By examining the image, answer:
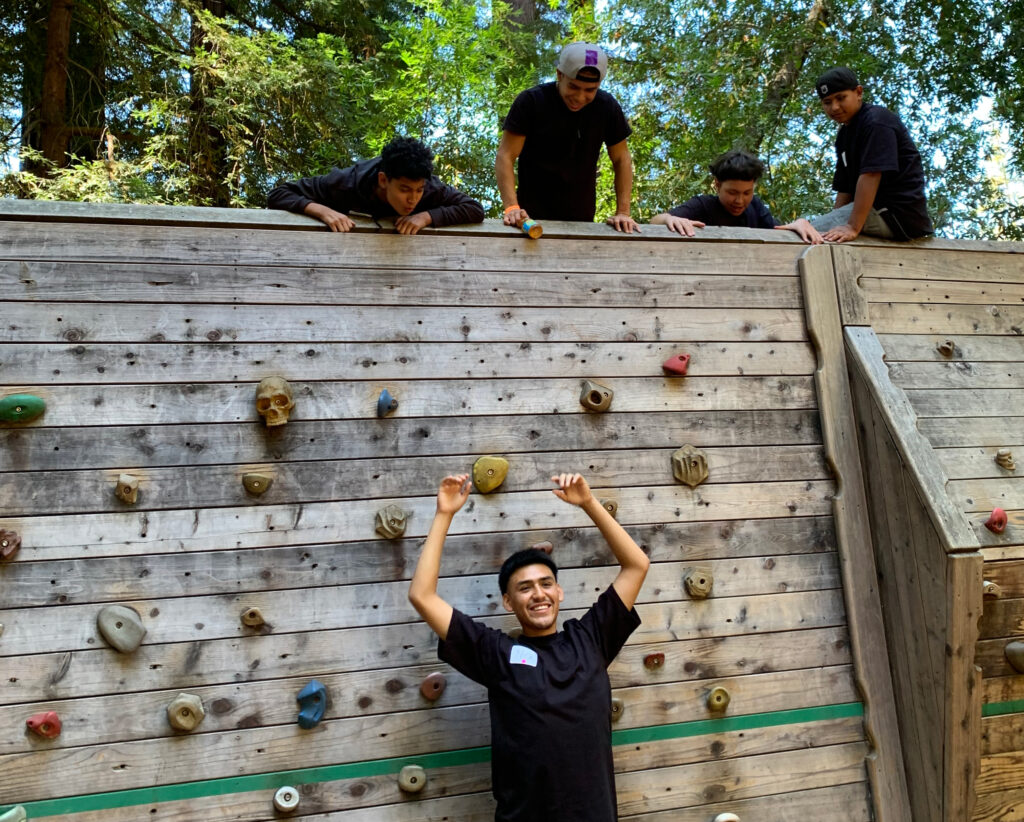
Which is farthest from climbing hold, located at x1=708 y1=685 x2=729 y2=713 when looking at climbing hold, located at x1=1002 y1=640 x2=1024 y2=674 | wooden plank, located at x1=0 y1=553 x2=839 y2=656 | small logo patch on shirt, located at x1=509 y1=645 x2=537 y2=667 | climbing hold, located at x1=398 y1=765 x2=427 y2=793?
climbing hold, located at x1=1002 y1=640 x2=1024 y2=674

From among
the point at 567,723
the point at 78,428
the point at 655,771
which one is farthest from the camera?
the point at 655,771

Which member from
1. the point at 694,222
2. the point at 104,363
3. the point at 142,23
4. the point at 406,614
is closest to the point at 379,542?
the point at 406,614

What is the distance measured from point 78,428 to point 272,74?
229 inches

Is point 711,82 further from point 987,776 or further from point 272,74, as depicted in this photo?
point 987,776

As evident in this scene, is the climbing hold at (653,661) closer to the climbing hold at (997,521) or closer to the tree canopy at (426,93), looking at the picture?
the climbing hold at (997,521)

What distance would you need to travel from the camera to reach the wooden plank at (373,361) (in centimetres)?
253

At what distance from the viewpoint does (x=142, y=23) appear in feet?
25.6

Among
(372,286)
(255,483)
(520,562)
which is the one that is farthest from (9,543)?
(520,562)

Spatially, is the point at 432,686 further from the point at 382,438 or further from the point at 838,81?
the point at 838,81

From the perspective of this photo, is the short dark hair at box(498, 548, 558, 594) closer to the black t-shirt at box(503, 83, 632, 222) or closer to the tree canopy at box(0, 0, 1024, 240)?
the black t-shirt at box(503, 83, 632, 222)

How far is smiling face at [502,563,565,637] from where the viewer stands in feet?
7.59

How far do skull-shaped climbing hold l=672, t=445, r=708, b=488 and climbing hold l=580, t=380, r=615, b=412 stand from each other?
→ 31 centimetres

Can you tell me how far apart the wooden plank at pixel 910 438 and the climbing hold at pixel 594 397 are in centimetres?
96

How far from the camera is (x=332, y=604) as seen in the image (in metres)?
2.55
